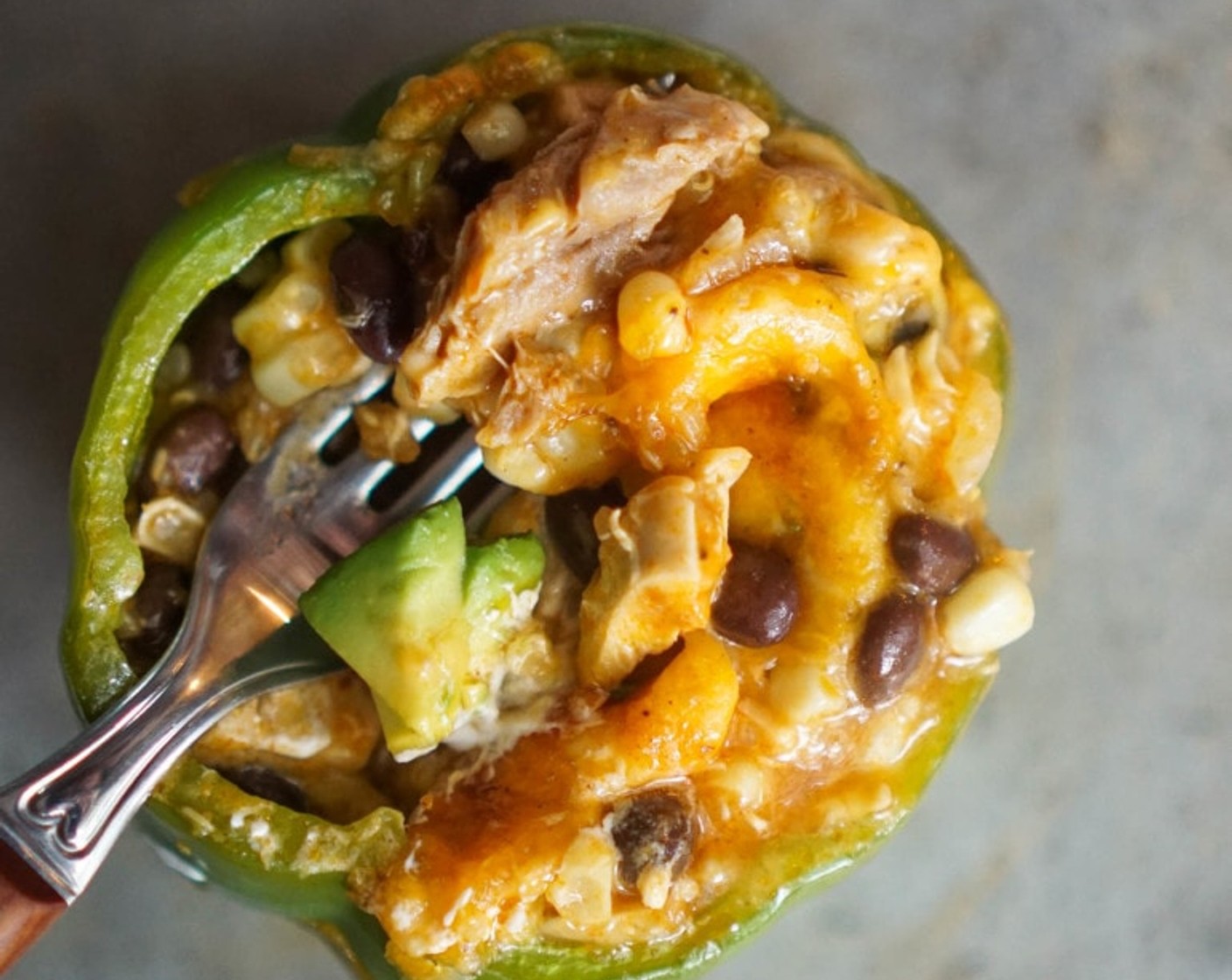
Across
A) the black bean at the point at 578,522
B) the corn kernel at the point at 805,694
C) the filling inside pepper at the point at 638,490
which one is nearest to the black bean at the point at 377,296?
the filling inside pepper at the point at 638,490

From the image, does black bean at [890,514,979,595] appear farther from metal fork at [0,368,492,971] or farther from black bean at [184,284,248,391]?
black bean at [184,284,248,391]

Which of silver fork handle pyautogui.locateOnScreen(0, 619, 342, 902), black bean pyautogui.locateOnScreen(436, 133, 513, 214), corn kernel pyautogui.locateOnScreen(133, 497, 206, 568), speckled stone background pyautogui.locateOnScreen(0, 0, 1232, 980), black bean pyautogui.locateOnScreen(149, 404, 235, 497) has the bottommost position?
speckled stone background pyautogui.locateOnScreen(0, 0, 1232, 980)

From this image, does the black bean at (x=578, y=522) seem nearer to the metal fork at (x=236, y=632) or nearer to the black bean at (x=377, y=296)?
the metal fork at (x=236, y=632)

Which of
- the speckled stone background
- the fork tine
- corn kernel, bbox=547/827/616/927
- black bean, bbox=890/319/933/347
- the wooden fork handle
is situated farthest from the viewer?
the speckled stone background

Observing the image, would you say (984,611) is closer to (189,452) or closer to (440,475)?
(440,475)

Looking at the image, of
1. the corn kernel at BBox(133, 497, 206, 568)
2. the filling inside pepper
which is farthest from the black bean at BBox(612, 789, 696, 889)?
the corn kernel at BBox(133, 497, 206, 568)

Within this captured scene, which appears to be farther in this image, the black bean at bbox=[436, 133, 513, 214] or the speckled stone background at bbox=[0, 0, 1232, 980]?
the speckled stone background at bbox=[0, 0, 1232, 980]

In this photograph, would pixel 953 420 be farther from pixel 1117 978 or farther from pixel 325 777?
pixel 1117 978

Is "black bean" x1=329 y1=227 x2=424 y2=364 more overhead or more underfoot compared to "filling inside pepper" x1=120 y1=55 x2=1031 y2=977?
more overhead
